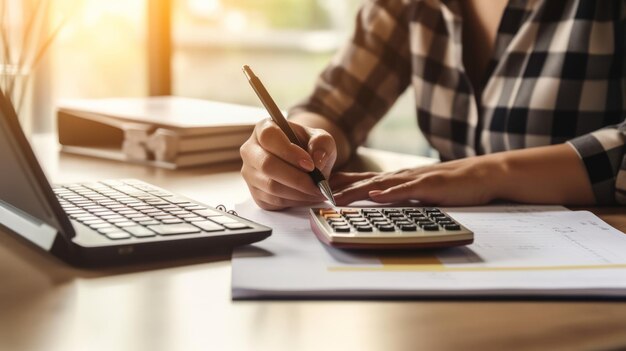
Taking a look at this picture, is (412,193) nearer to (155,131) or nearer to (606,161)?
(606,161)

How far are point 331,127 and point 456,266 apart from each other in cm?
73

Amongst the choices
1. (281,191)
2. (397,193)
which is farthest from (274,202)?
(397,193)

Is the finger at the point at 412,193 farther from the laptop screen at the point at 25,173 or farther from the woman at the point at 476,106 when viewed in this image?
the laptop screen at the point at 25,173

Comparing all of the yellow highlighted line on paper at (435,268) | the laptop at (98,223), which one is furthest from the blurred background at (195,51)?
the yellow highlighted line on paper at (435,268)

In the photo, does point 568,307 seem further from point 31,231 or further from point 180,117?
point 180,117

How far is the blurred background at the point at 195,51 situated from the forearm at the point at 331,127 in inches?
3.6

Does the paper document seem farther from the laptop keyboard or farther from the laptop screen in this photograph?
the laptop screen

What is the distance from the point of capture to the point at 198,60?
262cm

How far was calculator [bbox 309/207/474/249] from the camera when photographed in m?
0.64

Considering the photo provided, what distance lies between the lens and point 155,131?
4.04 ft

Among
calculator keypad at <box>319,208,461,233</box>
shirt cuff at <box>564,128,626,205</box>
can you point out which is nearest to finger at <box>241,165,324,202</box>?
calculator keypad at <box>319,208,461,233</box>

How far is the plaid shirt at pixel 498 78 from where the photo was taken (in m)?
1.17

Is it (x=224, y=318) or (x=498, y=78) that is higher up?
(x=498, y=78)

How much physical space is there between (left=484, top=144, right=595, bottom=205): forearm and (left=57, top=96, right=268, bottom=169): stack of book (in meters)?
0.47
